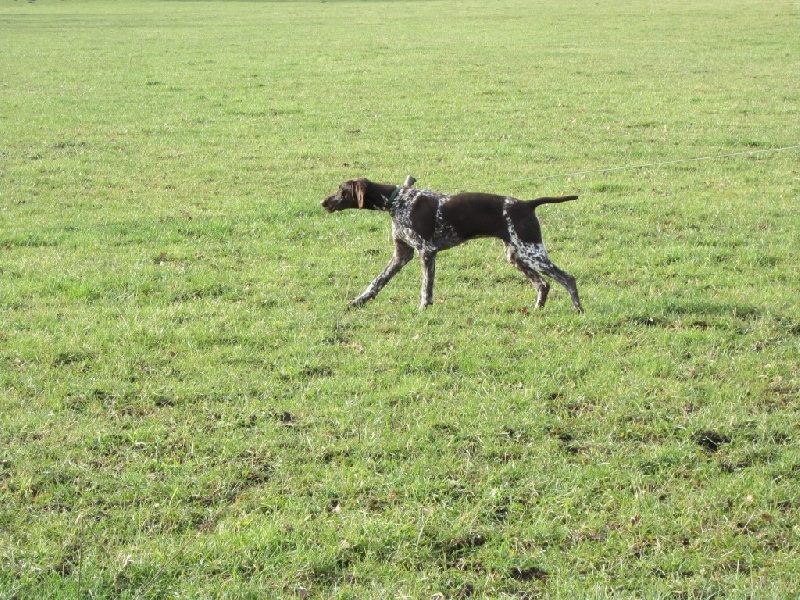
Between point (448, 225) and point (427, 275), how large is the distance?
20.1 inches

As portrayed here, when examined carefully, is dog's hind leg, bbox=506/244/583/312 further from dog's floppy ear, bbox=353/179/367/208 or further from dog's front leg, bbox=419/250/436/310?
dog's floppy ear, bbox=353/179/367/208

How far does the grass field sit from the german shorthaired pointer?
0.96 feet

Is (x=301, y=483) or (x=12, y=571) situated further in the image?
Result: (x=301, y=483)

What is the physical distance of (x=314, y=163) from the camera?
15719mm

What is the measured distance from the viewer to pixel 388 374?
7.31 m

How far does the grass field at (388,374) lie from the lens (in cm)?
500

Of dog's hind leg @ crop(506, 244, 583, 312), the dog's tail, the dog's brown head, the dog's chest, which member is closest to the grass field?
dog's hind leg @ crop(506, 244, 583, 312)

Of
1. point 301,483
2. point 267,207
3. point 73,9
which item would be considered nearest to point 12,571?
point 301,483

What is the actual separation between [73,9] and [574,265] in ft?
163

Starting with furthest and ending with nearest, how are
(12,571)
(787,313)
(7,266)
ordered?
1. (7,266)
2. (787,313)
3. (12,571)

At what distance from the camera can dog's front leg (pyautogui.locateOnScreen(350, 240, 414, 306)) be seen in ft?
29.5

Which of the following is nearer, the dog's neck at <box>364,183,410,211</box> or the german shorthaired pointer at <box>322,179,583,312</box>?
the german shorthaired pointer at <box>322,179,583,312</box>

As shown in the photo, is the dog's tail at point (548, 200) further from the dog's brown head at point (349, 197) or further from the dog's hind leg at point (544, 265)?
the dog's brown head at point (349, 197)

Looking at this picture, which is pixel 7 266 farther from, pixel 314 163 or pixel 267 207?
pixel 314 163
